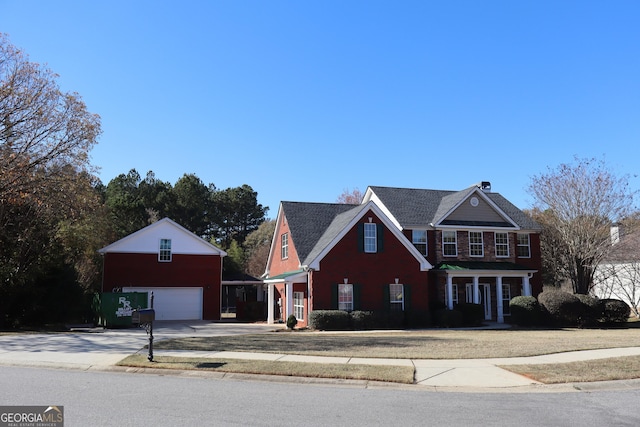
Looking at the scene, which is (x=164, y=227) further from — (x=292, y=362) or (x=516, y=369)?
(x=516, y=369)

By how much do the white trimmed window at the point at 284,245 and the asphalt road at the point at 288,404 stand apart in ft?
69.0

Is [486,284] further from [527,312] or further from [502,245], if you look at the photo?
[527,312]

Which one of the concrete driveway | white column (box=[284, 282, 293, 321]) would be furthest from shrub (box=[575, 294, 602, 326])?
the concrete driveway

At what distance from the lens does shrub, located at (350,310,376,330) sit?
83.3 ft

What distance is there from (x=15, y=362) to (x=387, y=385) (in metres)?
9.57

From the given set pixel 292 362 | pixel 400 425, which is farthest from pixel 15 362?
pixel 400 425

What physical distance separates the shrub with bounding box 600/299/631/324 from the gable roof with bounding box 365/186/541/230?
707 cm

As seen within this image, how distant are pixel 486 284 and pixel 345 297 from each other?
1097 cm

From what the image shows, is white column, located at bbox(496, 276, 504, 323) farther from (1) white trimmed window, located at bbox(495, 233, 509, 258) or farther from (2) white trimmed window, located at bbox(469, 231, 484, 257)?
(1) white trimmed window, located at bbox(495, 233, 509, 258)

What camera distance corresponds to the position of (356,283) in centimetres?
2673

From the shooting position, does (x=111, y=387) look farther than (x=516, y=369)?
No

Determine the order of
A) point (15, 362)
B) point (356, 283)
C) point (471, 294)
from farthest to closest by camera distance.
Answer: point (471, 294) → point (356, 283) → point (15, 362)

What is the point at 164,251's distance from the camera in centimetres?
3216

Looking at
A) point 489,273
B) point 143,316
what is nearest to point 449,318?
point 489,273
